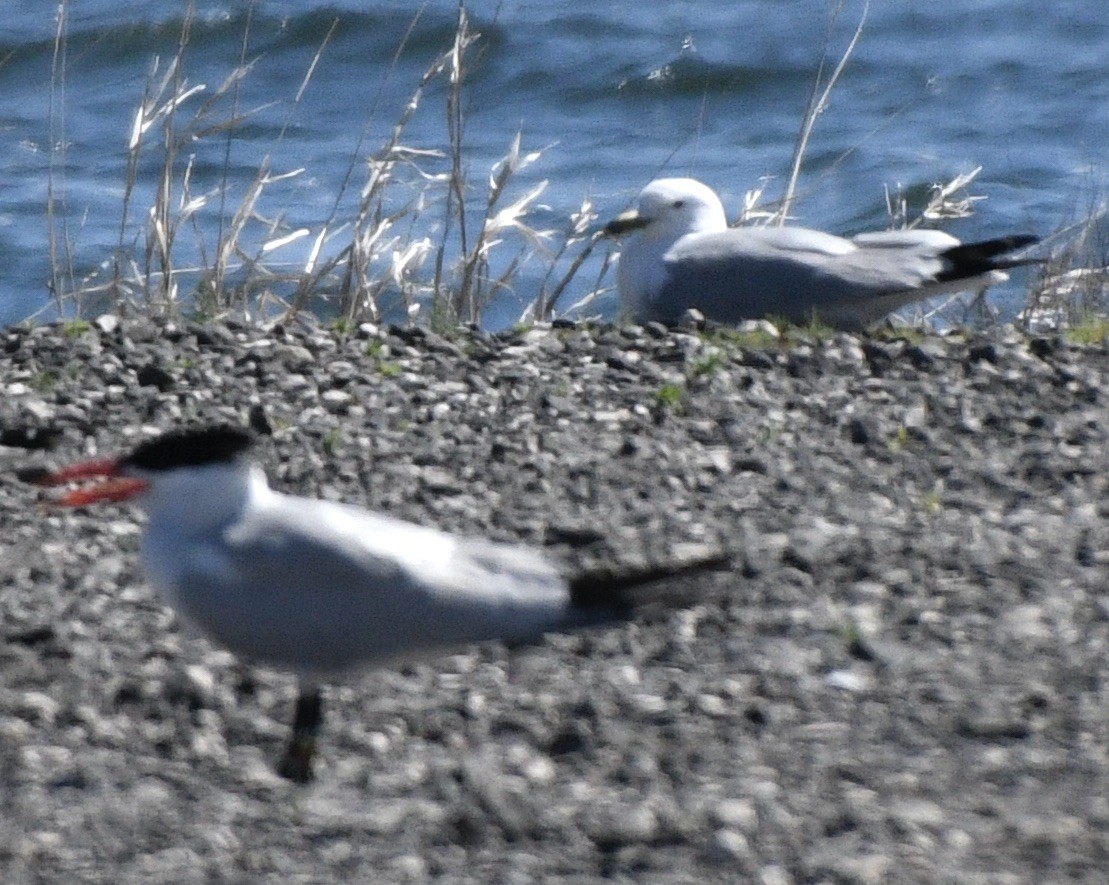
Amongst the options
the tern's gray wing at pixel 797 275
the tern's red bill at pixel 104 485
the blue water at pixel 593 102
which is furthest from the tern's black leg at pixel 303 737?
the blue water at pixel 593 102

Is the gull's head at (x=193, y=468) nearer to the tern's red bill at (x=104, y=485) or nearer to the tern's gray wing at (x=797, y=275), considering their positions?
the tern's red bill at (x=104, y=485)

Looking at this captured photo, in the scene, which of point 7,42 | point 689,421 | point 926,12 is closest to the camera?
point 689,421

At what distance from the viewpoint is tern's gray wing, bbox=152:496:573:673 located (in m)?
3.89

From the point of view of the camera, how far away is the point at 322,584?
3.90 metres

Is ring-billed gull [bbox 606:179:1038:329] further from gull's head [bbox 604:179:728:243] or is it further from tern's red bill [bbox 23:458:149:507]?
tern's red bill [bbox 23:458:149:507]

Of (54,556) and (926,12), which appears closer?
(54,556)

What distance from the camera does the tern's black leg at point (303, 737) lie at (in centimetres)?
387

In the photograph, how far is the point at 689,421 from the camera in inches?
230

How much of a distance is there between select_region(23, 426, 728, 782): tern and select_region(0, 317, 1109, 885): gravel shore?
0.22 meters

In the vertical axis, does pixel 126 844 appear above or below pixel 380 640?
below

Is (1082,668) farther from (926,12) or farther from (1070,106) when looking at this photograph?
(926,12)

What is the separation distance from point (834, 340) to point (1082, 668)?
2.39 meters

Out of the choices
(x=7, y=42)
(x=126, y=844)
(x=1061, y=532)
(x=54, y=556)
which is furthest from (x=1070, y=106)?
(x=126, y=844)

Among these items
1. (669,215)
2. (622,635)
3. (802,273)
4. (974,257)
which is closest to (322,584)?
(622,635)
